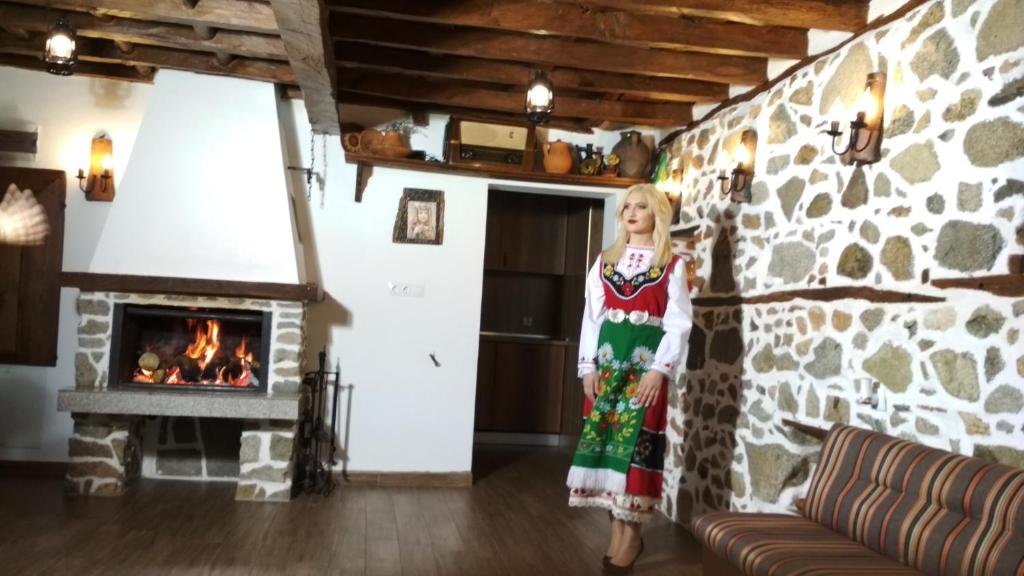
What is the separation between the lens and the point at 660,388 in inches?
137

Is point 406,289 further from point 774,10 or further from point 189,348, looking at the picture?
point 774,10

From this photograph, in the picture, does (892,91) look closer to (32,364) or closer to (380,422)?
(380,422)

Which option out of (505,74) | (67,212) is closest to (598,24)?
(505,74)

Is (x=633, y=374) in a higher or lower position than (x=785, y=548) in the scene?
higher

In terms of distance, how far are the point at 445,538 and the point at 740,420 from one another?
1.52m

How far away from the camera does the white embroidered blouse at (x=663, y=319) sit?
3441 mm

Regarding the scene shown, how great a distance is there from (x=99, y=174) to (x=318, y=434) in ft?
6.54

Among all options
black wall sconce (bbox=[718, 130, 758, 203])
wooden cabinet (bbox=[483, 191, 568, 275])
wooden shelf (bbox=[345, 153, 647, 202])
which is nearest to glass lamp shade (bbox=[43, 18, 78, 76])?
wooden shelf (bbox=[345, 153, 647, 202])

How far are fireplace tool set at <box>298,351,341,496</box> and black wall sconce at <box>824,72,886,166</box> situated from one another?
3165mm

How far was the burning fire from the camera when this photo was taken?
4625 millimetres

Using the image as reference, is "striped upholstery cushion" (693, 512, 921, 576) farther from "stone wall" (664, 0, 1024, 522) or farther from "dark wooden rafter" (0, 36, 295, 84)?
"dark wooden rafter" (0, 36, 295, 84)

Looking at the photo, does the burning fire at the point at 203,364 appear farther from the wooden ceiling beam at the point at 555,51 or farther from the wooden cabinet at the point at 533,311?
the wooden cabinet at the point at 533,311

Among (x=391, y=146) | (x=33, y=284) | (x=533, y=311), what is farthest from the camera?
(x=533, y=311)

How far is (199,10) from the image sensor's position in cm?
365
